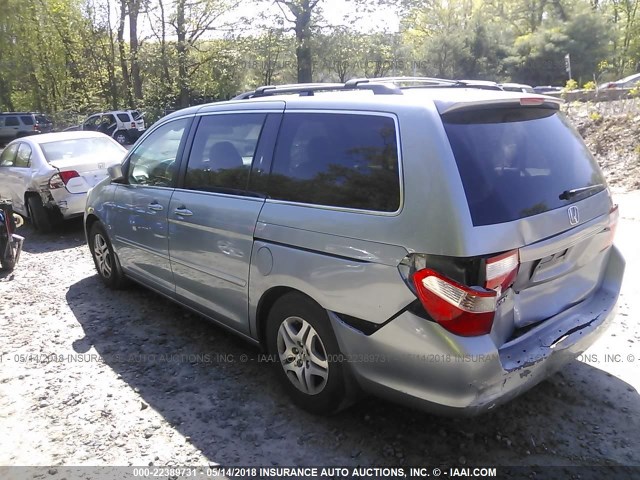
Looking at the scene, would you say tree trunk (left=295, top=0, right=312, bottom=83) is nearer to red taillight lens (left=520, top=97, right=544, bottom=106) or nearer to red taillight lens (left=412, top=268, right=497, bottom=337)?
red taillight lens (left=520, top=97, right=544, bottom=106)

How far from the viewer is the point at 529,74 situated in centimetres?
3581

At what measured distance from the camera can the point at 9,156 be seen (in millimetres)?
8867

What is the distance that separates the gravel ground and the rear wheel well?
1.30ft

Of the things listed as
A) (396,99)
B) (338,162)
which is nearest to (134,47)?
(338,162)

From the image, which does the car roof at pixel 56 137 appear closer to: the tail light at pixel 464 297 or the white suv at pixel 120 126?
the tail light at pixel 464 297

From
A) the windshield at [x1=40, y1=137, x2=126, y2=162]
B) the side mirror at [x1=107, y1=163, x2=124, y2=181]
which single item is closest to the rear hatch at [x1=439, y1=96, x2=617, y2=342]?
the side mirror at [x1=107, y1=163, x2=124, y2=181]

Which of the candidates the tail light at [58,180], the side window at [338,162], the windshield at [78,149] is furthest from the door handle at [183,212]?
the windshield at [78,149]

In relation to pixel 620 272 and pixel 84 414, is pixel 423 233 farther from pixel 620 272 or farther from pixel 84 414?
pixel 84 414

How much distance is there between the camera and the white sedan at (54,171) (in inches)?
301

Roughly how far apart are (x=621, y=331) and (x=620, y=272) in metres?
0.98

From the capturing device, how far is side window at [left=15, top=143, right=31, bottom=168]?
8.22m

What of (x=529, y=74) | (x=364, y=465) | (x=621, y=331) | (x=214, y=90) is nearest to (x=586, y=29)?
(x=529, y=74)

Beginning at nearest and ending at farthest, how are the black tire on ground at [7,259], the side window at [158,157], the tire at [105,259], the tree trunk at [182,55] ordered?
the side window at [158,157] < the tire at [105,259] < the black tire on ground at [7,259] < the tree trunk at [182,55]

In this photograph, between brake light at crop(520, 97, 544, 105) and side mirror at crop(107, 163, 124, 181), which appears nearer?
brake light at crop(520, 97, 544, 105)
